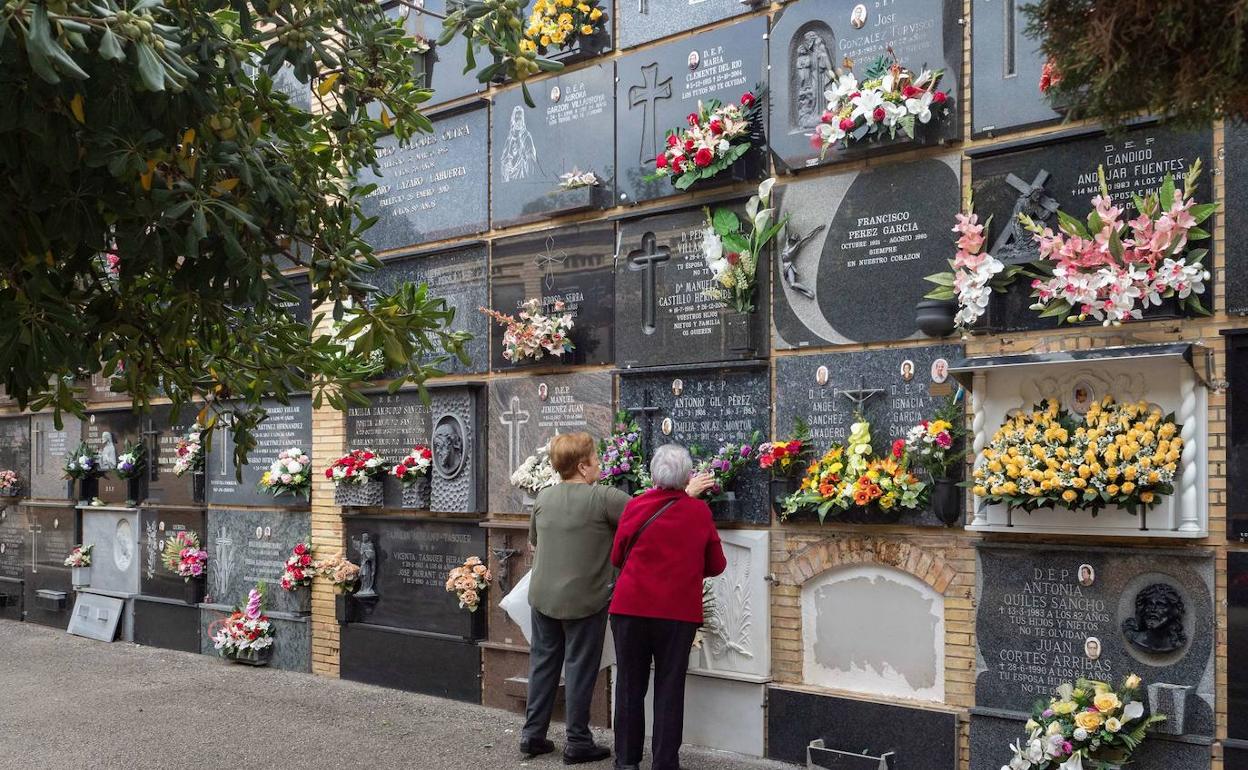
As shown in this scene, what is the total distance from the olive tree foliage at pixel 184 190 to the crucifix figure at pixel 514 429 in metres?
3.33

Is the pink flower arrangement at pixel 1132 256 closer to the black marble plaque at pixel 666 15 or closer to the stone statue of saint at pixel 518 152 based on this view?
the black marble plaque at pixel 666 15

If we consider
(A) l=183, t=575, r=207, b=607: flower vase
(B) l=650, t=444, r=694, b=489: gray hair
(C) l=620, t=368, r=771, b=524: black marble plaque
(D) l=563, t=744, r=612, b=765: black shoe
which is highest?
(C) l=620, t=368, r=771, b=524: black marble plaque

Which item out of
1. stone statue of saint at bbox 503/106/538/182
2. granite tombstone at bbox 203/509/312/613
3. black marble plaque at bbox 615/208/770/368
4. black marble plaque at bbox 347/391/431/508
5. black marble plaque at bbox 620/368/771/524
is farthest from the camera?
granite tombstone at bbox 203/509/312/613

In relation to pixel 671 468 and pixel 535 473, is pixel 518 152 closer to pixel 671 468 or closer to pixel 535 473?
pixel 535 473

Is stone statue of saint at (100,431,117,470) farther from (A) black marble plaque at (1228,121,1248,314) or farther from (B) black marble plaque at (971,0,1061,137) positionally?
(A) black marble plaque at (1228,121,1248,314)

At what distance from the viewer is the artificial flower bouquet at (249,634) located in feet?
33.2

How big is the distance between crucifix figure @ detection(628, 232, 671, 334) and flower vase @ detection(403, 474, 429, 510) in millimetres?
2235

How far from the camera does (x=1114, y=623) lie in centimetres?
550

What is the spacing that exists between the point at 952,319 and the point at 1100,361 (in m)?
0.81

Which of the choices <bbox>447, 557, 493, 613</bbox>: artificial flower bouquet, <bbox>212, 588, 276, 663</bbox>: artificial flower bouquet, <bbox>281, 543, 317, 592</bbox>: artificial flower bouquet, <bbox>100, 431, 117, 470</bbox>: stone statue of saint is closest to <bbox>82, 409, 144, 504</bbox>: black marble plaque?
<bbox>100, 431, 117, 470</bbox>: stone statue of saint

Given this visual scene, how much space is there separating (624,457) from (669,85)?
87.9 inches

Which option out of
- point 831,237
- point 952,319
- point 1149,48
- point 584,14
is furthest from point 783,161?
point 1149,48

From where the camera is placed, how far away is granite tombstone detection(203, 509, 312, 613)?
10.1 metres

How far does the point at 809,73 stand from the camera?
685 centimetres
